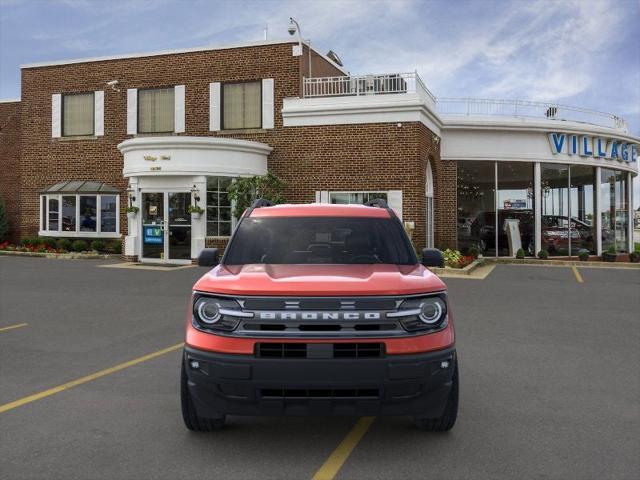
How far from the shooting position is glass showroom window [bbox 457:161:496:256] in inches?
929

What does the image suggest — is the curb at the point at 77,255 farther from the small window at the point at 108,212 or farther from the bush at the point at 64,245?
the small window at the point at 108,212

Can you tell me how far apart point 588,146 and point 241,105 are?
14338mm

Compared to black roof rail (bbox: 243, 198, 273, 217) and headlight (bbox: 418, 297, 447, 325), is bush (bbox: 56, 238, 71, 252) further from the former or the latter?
headlight (bbox: 418, 297, 447, 325)

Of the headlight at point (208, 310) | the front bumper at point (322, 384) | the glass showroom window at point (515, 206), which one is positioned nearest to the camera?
the front bumper at point (322, 384)

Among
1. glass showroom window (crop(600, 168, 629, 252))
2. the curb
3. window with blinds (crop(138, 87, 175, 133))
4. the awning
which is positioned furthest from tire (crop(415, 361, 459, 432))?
glass showroom window (crop(600, 168, 629, 252))

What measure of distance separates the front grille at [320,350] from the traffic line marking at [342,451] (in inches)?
28.9

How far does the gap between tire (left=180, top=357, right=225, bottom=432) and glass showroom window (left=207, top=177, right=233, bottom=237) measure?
52.2 feet

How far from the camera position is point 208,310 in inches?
158

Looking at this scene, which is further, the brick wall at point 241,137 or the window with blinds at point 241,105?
the window with blinds at point 241,105

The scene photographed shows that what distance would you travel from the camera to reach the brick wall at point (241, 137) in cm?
1994

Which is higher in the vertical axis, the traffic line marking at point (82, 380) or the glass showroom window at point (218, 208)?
the glass showroom window at point (218, 208)

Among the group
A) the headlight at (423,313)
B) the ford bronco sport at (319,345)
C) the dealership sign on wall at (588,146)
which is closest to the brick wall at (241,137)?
the dealership sign on wall at (588,146)

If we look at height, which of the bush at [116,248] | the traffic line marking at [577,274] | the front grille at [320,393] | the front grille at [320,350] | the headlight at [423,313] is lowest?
the front grille at [320,393]

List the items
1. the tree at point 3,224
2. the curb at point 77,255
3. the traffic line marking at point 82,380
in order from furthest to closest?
the tree at point 3,224
the curb at point 77,255
the traffic line marking at point 82,380
